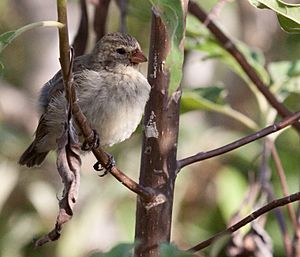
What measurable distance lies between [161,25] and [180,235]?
8.33ft

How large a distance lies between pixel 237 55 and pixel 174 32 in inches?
51.2

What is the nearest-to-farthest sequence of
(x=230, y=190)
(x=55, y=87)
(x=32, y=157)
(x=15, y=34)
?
(x=15, y=34) < (x=55, y=87) < (x=32, y=157) < (x=230, y=190)

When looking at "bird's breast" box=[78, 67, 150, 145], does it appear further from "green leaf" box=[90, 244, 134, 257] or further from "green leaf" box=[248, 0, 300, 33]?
"green leaf" box=[90, 244, 134, 257]

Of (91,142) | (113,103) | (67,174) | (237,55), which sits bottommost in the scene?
(67,174)

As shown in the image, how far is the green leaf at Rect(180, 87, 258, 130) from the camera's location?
2654mm

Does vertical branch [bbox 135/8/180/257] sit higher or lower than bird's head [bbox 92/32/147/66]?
lower

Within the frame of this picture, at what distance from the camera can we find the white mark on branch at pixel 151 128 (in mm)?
1871

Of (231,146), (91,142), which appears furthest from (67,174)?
(231,146)

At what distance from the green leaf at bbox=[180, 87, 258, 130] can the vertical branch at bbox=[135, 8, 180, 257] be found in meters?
0.76

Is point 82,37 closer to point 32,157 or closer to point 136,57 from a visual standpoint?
point 136,57

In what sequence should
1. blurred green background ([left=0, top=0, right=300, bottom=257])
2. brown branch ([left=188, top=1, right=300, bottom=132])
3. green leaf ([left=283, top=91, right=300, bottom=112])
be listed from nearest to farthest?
brown branch ([left=188, top=1, right=300, bottom=132])
blurred green background ([left=0, top=0, right=300, bottom=257])
green leaf ([left=283, top=91, right=300, bottom=112])

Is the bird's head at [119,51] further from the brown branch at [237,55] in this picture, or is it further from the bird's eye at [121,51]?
the brown branch at [237,55]

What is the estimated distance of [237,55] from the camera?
2.61m

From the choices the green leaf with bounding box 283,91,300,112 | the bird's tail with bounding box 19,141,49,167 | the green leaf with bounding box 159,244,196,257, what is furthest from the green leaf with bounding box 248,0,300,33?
the green leaf with bounding box 283,91,300,112
